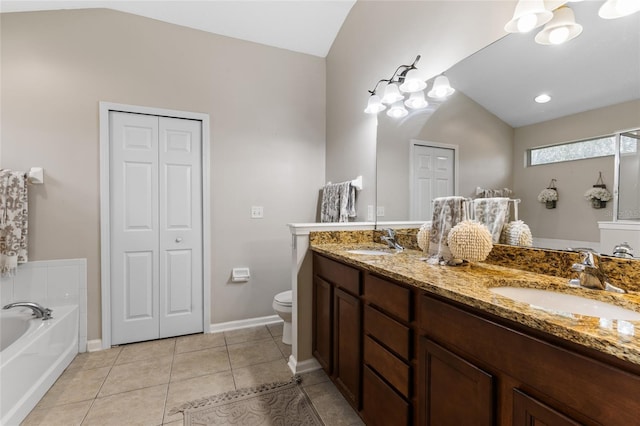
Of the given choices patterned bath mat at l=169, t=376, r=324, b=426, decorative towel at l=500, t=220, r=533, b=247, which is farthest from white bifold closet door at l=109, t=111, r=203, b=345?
decorative towel at l=500, t=220, r=533, b=247

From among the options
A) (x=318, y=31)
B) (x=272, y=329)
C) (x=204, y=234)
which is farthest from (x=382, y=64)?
(x=272, y=329)

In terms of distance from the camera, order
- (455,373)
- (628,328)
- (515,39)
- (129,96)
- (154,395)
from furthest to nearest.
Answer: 1. (129,96)
2. (154,395)
3. (515,39)
4. (455,373)
5. (628,328)

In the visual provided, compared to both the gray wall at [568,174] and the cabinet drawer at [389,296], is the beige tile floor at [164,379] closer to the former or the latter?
the cabinet drawer at [389,296]

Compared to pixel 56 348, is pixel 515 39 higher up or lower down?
higher up

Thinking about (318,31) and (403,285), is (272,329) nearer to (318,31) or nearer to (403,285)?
(403,285)

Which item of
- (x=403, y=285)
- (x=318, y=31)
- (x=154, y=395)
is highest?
(x=318, y=31)

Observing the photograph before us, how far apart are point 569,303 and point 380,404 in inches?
34.3

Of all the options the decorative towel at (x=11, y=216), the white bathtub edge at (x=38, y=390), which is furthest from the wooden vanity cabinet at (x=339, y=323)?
the decorative towel at (x=11, y=216)

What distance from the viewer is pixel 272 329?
2.81 m

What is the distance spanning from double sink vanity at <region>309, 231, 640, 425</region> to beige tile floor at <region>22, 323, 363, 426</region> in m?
0.48

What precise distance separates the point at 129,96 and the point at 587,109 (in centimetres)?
301

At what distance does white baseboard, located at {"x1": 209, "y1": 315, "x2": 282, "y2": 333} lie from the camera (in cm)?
274

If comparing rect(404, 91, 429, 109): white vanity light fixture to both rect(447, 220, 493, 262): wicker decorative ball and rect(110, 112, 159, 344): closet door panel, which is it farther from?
rect(110, 112, 159, 344): closet door panel

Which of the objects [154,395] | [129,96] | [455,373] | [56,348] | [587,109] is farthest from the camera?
[129,96]
